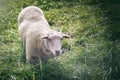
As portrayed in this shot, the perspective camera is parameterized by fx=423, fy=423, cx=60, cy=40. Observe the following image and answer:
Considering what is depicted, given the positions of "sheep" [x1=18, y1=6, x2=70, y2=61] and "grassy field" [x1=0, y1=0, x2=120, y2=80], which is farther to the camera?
"grassy field" [x1=0, y1=0, x2=120, y2=80]

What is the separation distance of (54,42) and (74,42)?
2003 mm

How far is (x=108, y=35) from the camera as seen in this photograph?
8.77m

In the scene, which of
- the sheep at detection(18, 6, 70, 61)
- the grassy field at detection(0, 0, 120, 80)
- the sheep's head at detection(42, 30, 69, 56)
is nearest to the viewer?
the sheep's head at detection(42, 30, 69, 56)

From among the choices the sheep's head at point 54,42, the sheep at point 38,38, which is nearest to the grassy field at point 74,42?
the sheep at point 38,38

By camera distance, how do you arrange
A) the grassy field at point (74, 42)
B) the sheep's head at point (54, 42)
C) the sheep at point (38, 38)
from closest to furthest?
1. the sheep's head at point (54, 42)
2. the sheep at point (38, 38)
3. the grassy field at point (74, 42)

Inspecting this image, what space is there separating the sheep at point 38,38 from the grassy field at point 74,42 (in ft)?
0.68

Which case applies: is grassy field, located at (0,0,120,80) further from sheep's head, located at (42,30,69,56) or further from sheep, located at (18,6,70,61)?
sheep's head, located at (42,30,69,56)

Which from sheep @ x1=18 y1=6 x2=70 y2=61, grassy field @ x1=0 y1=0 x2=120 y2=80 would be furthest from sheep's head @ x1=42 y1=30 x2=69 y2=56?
grassy field @ x1=0 y1=0 x2=120 y2=80

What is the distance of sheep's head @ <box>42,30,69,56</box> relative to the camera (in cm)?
673

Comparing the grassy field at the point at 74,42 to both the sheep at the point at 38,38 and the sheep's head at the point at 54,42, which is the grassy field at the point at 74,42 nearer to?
the sheep at the point at 38,38

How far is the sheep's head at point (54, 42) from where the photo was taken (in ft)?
22.1

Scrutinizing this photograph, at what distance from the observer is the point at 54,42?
6.82 meters

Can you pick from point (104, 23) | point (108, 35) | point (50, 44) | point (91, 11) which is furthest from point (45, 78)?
point (91, 11)

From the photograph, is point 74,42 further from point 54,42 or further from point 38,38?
point 54,42
